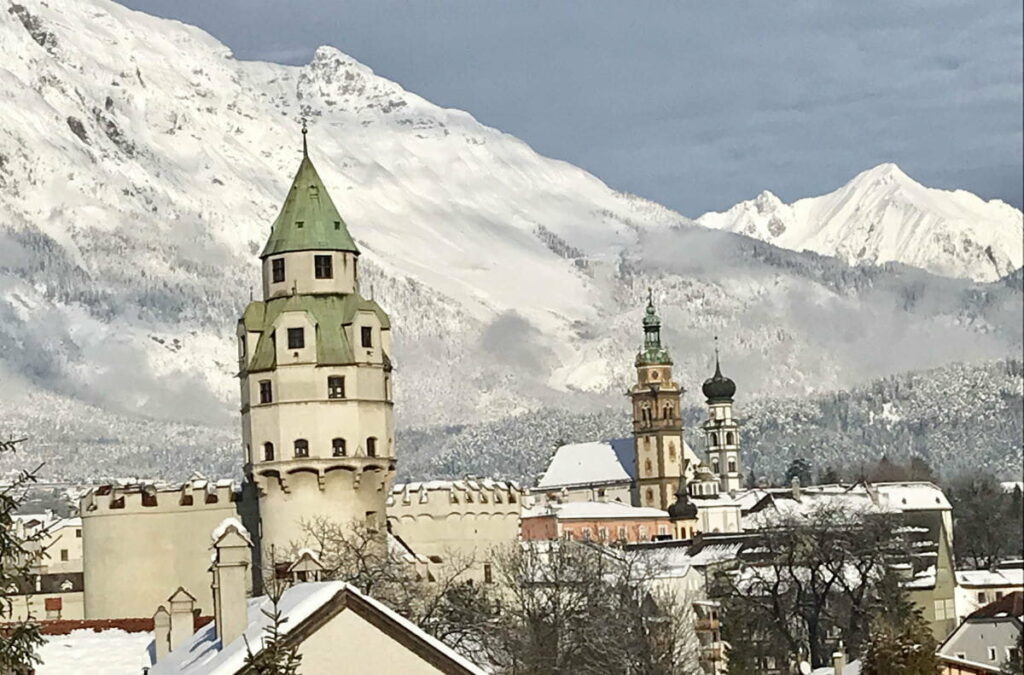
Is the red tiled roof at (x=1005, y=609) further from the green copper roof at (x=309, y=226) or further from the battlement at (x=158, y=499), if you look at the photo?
the battlement at (x=158, y=499)

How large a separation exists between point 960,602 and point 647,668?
232 feet

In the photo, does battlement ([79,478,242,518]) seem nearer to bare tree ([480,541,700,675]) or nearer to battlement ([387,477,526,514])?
battlement ([387,477,526,514])

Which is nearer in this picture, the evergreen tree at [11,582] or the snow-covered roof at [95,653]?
the evergreen tree at [11,582]

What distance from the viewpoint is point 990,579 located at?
150m

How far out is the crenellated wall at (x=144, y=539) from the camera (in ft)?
314

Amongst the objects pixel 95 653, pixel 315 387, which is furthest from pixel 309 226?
pixel 95 653

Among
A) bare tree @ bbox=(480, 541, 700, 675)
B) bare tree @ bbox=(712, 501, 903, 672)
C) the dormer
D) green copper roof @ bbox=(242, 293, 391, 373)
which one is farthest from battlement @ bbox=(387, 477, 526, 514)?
bare tree @ bbox=(712, 501, 903, 672)

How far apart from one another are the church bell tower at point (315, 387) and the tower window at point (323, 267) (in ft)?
0.12

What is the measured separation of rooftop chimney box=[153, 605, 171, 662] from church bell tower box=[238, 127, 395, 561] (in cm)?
4312

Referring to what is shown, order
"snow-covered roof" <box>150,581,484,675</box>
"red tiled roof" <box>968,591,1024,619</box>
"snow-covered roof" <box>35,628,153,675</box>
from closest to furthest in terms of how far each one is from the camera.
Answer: "snow-covered roof" <box>150,581,484,675</box> < "snow-covered roof" <box>35,628,153,675</box> < "red tiled roof" <box>968,591,1024,619</box>

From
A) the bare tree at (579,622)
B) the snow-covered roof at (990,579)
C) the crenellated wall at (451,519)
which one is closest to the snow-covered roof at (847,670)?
the bare tree at (579,622)

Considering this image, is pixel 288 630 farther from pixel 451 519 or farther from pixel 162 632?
pixel 451 519

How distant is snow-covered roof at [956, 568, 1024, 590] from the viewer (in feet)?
488

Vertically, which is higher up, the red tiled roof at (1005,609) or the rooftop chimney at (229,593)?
the rooftop chimney at (229,593)
